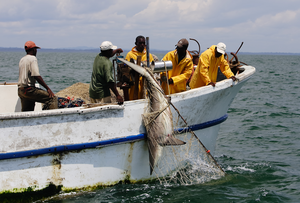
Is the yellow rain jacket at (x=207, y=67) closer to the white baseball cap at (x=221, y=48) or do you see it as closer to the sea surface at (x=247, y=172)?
the white baseball cap at (x=221, y=48)

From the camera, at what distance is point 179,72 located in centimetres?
561

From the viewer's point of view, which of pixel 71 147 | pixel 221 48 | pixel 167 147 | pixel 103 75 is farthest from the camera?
pixel 221 48

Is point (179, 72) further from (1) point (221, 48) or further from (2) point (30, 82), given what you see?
(2) point (30, 82)

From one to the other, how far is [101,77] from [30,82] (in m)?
1.03

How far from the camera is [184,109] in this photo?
4879 mm

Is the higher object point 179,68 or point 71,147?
point 179,68

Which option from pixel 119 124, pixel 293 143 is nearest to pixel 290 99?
pixel 293 143

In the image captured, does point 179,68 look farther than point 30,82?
Yes

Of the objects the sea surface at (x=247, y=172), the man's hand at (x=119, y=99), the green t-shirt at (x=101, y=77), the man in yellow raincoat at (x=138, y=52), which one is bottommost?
the sea surface at (x=247, y=172)

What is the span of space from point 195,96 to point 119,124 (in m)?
1.31

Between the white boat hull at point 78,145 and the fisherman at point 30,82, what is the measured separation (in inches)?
24.1

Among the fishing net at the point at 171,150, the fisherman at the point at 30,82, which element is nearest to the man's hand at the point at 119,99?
the fishing net at the point at 171,150

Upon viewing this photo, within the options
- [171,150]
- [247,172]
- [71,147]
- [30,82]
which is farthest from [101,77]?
[247,172]

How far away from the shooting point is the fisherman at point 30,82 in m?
4.42
